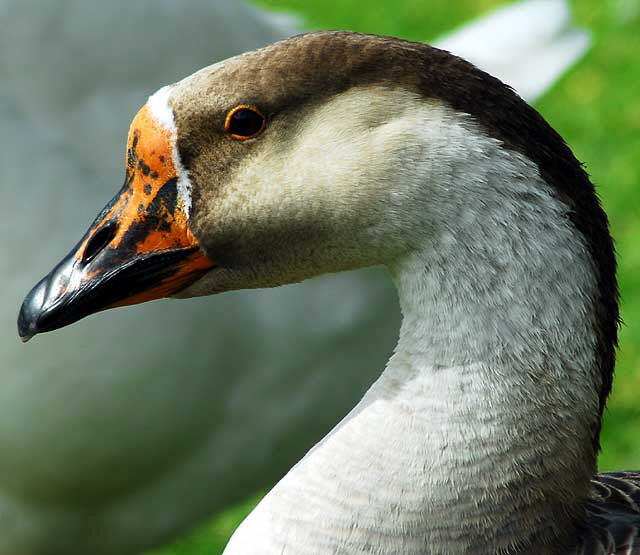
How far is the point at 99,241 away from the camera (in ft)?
6.46

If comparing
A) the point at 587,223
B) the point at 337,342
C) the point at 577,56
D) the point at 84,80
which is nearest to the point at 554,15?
the point at 577,56

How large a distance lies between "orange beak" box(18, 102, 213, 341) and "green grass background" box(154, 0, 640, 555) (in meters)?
2.07

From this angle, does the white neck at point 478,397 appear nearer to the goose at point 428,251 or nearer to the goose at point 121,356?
the goose at point 428,251

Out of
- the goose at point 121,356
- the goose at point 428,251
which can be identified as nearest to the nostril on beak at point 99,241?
the goose at point 428,251

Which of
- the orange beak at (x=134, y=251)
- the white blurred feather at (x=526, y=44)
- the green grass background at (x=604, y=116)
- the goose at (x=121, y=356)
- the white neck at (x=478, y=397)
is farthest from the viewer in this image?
the green grass background at (x=604, y=116)

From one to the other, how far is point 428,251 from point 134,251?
486 mm

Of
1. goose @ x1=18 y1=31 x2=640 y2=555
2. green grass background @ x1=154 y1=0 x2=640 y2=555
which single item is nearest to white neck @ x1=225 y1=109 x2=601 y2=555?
goose @ x1=18 y1=31 x2=640 y2=555

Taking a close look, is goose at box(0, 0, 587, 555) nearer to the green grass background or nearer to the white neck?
the green grass background

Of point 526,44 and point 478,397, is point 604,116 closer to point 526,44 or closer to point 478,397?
point 526,44

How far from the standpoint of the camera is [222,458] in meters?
3.40

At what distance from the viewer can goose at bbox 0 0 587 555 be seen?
3.11 meters

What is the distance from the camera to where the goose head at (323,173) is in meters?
1.79

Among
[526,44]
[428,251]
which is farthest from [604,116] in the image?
[428,251]

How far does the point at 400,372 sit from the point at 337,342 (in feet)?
5.30
